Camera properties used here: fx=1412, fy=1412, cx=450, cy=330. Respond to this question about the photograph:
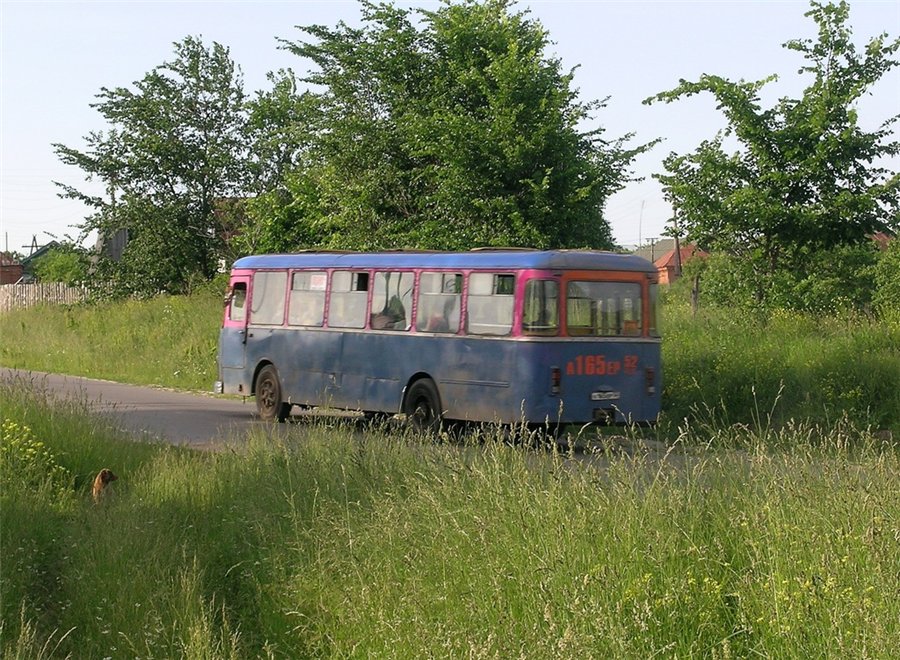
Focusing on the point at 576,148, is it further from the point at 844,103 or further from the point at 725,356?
the point at 725,356

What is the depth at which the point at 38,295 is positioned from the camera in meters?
47.5

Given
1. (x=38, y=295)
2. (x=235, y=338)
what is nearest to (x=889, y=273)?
(x=235, y=338)

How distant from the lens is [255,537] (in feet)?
32.6

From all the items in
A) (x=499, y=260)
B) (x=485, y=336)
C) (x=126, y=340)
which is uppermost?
(x=499, y=260)

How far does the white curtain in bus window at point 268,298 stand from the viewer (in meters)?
22.2

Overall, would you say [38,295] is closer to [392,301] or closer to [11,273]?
[392,301]

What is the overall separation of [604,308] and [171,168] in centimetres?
2696

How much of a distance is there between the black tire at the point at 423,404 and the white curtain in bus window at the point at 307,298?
2.63 m

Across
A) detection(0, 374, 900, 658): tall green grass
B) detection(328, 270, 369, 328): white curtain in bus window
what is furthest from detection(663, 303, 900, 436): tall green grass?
detection(0, 374, 900, 658): tall green grass

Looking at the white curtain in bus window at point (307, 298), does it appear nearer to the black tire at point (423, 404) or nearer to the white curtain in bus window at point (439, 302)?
the white curtain in bus window at point (439, 302)

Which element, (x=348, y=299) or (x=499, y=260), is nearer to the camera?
(x=499, y=260)

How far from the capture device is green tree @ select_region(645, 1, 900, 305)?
2183 cm

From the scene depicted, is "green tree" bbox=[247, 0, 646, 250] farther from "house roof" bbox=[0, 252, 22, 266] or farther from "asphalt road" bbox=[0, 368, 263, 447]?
"house roof" bbox=[0, 252, 22, 266]

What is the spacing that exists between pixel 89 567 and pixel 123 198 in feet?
112
